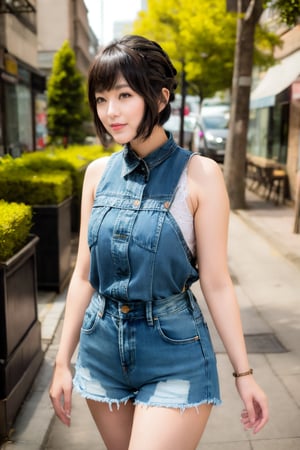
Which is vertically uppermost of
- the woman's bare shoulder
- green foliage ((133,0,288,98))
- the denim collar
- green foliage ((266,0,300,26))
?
green foliage ((133,0,288,98))

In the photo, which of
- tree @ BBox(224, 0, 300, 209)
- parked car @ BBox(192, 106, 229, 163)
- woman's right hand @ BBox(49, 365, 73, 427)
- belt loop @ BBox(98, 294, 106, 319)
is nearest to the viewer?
belt loop @ BBox(98, 294, 106, 319)

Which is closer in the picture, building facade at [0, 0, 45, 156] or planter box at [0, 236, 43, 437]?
planter box at [0, 236, 43, 437]

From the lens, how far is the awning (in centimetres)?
1452

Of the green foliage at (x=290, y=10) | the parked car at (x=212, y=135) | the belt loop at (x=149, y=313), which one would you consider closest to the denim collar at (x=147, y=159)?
the belt loop at (x=149, y=313)

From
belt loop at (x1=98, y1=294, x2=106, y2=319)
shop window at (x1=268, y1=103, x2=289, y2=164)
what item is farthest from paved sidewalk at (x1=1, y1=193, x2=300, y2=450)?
shop window at (x1=268, y1=103, x2=289, y2=164)

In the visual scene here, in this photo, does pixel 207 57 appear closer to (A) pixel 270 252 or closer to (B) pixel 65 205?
(A) pixel 270 252

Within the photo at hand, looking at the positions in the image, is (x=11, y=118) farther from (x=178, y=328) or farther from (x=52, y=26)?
(x=52, y=26)

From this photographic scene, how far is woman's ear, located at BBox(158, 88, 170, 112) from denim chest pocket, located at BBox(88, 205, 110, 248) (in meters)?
0.38

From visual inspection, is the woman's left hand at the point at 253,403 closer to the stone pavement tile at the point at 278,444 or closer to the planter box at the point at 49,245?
the stone pavement tile at the point at 278,444

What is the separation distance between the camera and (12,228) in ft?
12.0

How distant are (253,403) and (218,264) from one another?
46 centimetres

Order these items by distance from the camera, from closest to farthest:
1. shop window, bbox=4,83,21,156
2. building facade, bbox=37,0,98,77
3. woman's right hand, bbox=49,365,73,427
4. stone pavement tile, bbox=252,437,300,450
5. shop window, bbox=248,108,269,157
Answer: woman's right hand, bbox=49,365,73,427 → stone pavement tile, bbox=252,437,300,450 → shop window, bbox=248,108,269,157 → shop window, bbox=4,83,21,156 → building facade, bbox=37,0,98,77

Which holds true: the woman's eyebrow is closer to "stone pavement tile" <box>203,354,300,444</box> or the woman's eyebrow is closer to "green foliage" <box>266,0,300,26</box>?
"stone pavement tile" <box>203,354,300,444</box>

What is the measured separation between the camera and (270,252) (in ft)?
29.9
